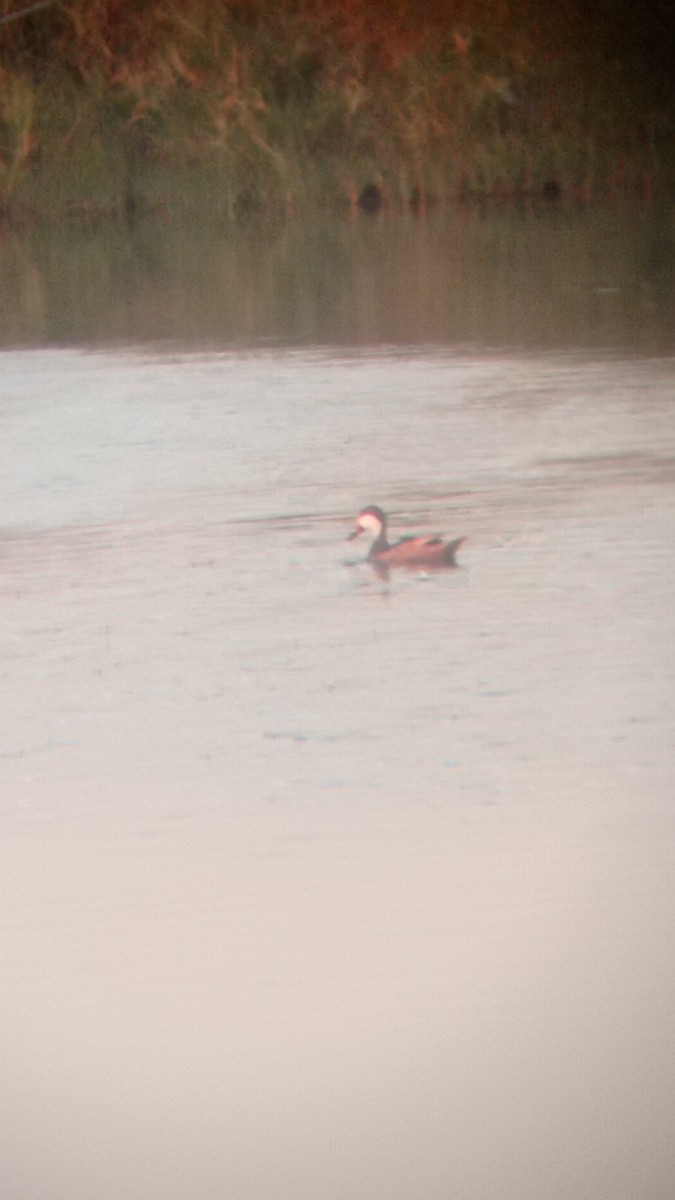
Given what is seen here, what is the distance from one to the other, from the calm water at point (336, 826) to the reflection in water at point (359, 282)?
3650 mm

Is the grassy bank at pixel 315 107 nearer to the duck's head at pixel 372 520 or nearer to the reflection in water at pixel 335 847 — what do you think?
the reflection in water at pixel 335 847

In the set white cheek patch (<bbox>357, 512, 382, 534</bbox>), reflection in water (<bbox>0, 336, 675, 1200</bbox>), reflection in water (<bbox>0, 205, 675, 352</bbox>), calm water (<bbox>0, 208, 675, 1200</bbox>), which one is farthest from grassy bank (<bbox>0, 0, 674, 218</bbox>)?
white cheek patch (<bbox>357, 512, 382, 534</bbox>)

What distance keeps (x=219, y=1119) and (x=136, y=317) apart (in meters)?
9.72

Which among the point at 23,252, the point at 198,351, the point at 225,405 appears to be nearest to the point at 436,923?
the point at 225,405

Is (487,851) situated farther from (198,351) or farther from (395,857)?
(198,351)

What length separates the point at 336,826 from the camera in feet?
13.1

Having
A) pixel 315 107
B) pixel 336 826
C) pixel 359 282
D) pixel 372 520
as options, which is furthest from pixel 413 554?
pixel 315 107

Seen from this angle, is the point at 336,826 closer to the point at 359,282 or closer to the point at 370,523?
the point at 370,523

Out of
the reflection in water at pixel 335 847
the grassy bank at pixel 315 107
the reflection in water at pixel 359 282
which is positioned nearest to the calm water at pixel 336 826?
the reflection in water at pixel 335 847

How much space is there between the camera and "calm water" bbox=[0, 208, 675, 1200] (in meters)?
3.11

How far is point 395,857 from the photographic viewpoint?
3.85 metres

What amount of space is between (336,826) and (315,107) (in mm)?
18936

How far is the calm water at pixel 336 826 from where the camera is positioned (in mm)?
3113

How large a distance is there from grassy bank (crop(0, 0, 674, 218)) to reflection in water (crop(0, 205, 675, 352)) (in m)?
1.32
